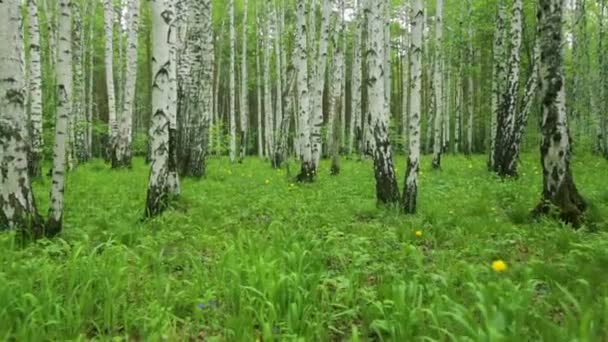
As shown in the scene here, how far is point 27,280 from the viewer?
3297 mm

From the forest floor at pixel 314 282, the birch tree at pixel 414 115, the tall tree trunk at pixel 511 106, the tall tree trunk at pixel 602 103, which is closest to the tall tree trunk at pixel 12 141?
the forest floor at pixel 314 282

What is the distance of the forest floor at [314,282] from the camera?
8.79 feet

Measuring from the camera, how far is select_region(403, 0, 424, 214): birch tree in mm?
6547

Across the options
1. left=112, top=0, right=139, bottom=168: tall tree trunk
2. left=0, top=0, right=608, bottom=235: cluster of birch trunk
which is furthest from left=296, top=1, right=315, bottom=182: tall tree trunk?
left=112, top=0, right=139, bottom=168: tall tree trunk

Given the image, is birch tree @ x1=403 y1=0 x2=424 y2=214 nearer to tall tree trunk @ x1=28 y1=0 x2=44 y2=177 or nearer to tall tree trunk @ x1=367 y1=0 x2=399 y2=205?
tall tree trunk @ x1=367 y1=0 x2=399 y2=205

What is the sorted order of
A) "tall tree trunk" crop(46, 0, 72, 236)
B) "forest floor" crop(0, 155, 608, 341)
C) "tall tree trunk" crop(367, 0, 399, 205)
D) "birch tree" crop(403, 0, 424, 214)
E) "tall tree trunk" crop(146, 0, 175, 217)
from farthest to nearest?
"tall tree trunk" crop(367, 0, 399, 205), "birch tree" crop(403, 0, 424, 214), "tall tree trunk" crop(146, 0, 175, 217), "tall tree trunk" crop(46, 0, 72, 236), "forest floor" crop(0, 155, 608, 341)

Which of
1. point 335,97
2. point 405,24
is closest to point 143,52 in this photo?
point 405,24

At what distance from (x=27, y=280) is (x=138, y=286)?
0.77m

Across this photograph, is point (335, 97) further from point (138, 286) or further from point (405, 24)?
point (405, 24)

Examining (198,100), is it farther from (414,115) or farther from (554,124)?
(554,124)

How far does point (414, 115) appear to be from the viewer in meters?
6.66

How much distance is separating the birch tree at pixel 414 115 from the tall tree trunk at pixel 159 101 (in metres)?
3.49

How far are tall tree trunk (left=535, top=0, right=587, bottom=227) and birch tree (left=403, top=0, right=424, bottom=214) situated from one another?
1581mm

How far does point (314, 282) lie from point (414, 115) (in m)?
4.08
